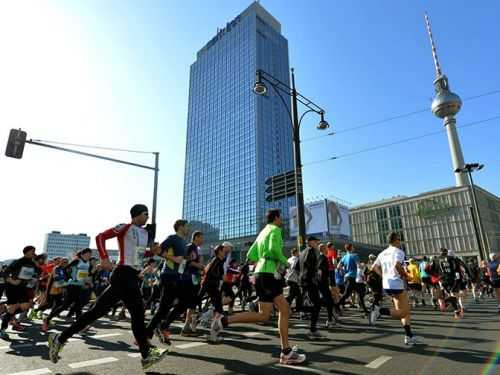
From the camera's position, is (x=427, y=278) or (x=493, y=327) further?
(x=427, y=278)

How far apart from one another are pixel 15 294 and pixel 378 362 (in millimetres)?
7567

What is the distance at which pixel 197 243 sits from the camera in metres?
6.75

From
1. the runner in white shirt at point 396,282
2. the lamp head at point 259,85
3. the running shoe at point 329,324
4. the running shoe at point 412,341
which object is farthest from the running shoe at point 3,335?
the lamp head at point 259,85

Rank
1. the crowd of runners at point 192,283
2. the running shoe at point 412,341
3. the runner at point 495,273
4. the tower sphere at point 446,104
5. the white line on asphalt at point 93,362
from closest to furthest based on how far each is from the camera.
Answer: the crowd of runners at point 192,283
the white line on asphalt at point 93,362
the running shoe at point 412,341
the runner at point 495,273
the tower sphere at point 446,104

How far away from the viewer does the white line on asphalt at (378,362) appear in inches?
156

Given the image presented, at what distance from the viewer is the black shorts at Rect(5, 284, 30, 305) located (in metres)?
7.01

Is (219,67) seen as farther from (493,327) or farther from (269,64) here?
(493,327)

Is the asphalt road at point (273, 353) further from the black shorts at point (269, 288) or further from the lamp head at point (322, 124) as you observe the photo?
the lamp head at point (322, 124)

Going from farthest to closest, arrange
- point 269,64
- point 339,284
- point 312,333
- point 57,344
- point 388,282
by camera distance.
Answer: point 269,64 < point 339,284 < point 312,333 < point 388,282 < point 57,344

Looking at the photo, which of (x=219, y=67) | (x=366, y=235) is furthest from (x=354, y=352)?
(x=219, y=67)

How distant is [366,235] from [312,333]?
330 ft

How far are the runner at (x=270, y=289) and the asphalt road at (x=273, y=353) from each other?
0.27m

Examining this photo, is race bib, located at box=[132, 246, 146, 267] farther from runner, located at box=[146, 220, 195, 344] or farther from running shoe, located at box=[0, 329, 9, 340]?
running shoe, located at box=[0, 329, 9, 340]

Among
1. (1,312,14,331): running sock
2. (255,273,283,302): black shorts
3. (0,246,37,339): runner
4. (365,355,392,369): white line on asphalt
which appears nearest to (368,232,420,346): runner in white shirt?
(365,355,392,369): white line on asphalt
